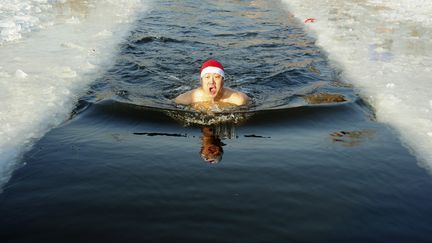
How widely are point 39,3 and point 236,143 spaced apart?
33.2 ft

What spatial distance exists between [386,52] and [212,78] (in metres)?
4.14

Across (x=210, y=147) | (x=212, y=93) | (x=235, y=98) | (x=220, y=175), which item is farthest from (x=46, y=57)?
(x=220, y=175)

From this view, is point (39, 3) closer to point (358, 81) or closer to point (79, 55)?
point (79, 55)

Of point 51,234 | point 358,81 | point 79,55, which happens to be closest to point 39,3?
point 79,55

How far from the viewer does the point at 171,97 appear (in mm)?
7117

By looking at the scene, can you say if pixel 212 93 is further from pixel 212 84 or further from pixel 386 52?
pixel 386 52

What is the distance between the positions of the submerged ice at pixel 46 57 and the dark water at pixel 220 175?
275 millimetres

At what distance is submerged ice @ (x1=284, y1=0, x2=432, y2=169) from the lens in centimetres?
580

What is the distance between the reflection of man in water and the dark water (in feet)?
0.08

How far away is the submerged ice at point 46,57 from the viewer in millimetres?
5203

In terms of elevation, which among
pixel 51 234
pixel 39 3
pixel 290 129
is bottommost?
pixel 51 234

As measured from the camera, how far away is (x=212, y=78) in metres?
6.62

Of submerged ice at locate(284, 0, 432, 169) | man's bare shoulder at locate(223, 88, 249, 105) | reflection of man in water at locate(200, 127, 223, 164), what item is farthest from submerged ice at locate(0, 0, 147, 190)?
submerged ice at locate(284, 0, 432, 169)

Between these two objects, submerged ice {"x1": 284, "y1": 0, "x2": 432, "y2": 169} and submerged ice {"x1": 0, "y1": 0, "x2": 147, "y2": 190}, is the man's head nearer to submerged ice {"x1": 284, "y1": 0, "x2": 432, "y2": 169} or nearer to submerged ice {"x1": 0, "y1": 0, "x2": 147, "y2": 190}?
submerged ice {"x1": 0, "y1": 0, "x2": 147, "y2": 190}
